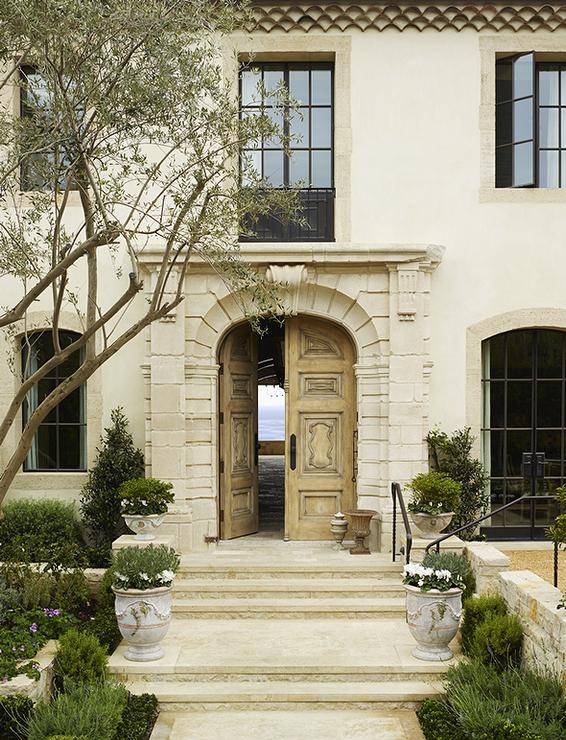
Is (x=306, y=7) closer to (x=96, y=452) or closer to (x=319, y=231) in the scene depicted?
(x=319, y=231)

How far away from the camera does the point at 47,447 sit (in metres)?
11.4

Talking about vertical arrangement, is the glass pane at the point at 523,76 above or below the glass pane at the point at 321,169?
above

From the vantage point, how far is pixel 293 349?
11141mm

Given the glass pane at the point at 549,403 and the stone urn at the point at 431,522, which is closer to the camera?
the stone urn at the point at 431,522

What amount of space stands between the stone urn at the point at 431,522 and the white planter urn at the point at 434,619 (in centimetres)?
182

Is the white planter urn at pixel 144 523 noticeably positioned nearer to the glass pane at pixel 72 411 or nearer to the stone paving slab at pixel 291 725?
the glass pane at pixel 72 411

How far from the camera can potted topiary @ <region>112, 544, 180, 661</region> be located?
24.6 feet

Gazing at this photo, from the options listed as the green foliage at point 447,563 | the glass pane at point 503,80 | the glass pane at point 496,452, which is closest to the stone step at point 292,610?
the green foliage at point 447,563

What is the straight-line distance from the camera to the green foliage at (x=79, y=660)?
6.83 m

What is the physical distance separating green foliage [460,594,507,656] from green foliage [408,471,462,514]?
1657mm

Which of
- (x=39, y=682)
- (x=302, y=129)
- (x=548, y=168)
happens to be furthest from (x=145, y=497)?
(x=548, y=168)

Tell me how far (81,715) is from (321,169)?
7.98m

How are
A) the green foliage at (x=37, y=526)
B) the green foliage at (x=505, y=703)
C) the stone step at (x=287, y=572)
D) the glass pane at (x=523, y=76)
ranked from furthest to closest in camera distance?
the glass pane at (x=523, y=76)
the green foliage at (x=37, y=526)
the stone step at (x=287, y=572)
the green foliage at (x=505, y=703)

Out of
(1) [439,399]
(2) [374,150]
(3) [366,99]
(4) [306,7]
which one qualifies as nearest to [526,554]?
(1) [439,399]
